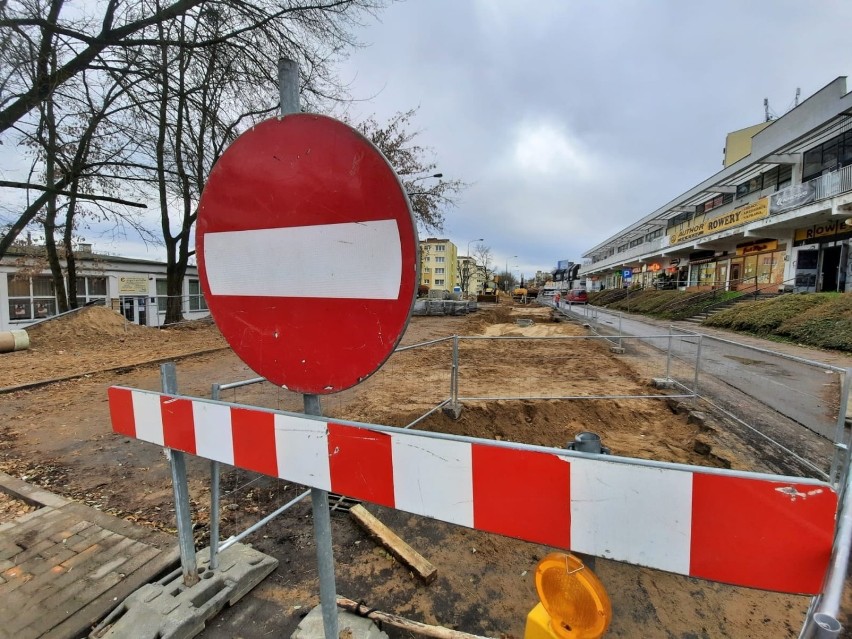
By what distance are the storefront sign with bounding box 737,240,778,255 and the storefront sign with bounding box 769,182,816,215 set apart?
13.8 feet

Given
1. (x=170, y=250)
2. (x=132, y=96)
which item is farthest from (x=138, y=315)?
(x=132, y=96)

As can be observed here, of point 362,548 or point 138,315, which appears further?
point 138,315

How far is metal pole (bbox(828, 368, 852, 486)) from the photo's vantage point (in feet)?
8.75

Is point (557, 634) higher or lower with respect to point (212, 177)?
lower

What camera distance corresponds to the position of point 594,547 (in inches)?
42.9

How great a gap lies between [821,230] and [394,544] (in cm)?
2771

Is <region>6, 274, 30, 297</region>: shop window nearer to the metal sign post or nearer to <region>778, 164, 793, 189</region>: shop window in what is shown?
the metal sign post

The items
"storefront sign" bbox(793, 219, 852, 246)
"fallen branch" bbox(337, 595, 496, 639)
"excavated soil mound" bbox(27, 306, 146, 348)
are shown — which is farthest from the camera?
"storefront sign" bbox(793, 219, 852, 246)

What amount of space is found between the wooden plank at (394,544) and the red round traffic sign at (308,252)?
189 centimetres

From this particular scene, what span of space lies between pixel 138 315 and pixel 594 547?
2922 cm

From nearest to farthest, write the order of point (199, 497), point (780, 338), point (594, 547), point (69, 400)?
point (594, 547), point (199, 497), point (69, 400), point (780, 338)

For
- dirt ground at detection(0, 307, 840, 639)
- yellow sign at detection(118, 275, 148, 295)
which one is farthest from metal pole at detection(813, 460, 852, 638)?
yellow sign at detection(118, 275, 148, 295)

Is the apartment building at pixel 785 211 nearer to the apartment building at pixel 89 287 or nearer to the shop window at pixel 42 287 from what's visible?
the apartment building at pixel 89 287

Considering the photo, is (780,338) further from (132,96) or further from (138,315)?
(138,315)
